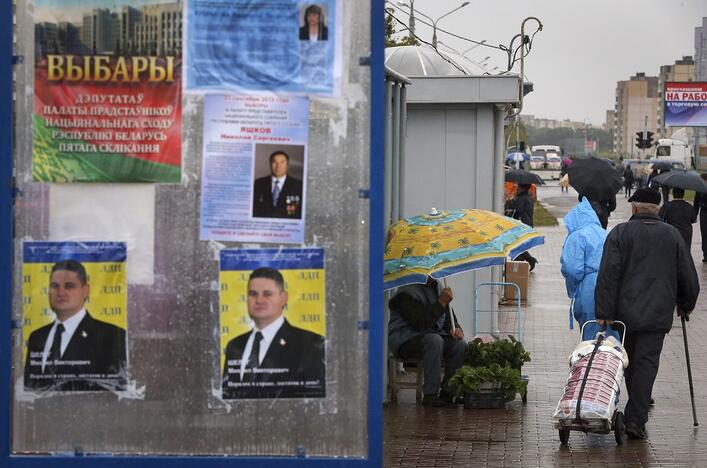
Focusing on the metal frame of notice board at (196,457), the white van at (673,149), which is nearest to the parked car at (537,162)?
the white van at (673,149)

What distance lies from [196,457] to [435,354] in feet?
17.0

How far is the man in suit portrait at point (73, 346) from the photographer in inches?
233

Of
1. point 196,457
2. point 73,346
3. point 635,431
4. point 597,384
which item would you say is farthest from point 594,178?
point 73,346

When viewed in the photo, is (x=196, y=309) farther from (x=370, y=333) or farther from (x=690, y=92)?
(x=690, y=92)

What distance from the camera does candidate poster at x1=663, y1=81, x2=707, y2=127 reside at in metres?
95.2

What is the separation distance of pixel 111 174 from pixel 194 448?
1.20m

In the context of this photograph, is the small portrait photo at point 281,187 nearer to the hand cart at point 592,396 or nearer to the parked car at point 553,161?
the hand cart at point 592,396

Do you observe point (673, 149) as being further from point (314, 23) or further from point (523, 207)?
point (314, 23)

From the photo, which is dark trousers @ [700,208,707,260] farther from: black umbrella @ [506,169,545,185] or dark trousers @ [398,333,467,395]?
dark trousers @ [398,333,467,395]

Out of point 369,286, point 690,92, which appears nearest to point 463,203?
point 369,286

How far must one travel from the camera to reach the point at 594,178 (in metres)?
14.1

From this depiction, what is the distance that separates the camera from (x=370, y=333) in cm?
594

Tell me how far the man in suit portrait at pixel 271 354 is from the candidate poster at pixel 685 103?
91848 mm

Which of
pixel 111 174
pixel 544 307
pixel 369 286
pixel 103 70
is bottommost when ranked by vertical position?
pixel 544 307
